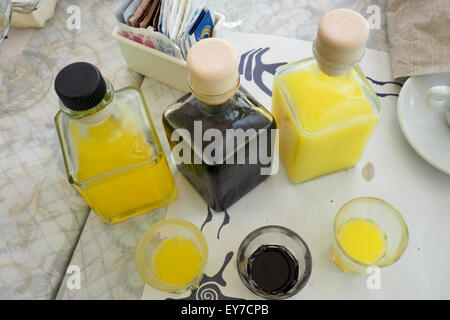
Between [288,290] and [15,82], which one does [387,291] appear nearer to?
[288,290]

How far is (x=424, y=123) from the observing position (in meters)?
0.71

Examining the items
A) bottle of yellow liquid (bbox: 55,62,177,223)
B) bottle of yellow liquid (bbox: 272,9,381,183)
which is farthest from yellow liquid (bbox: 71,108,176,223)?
bottle of yellow liquid (bbox: 272,9,381,183)

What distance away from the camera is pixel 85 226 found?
69 centimetres

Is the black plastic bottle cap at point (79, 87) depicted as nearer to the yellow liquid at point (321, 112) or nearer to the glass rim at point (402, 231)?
the yellow liquid at point (321, 112)

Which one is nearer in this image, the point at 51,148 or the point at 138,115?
the point at 138,115

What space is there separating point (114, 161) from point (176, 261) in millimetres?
197

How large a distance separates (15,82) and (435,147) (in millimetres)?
798

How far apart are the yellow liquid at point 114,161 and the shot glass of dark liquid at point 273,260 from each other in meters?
0.18

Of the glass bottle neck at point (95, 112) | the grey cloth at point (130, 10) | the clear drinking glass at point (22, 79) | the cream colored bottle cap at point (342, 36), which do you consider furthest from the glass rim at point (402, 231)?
the clear drinking glass at point (22, 79)

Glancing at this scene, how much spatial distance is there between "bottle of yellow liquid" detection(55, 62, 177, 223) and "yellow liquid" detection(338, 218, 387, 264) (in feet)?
0.99

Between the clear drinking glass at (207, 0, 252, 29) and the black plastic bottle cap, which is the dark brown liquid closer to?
the black plastic bottle cap

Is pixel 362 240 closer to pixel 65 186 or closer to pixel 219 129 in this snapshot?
pixel 219 129

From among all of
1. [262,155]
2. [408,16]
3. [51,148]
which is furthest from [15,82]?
[408,16]
